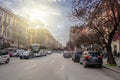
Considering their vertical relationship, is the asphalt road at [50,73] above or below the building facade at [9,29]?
below

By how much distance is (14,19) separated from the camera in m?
76.6

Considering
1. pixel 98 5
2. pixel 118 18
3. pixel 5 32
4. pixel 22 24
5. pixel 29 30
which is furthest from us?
pixel 29 30

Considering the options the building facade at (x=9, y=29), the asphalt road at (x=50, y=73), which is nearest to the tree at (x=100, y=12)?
the asphalt road at (x=50, y=73)

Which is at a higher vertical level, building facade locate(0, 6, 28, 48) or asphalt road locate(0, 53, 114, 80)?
building facade locate(0, 6, 28, 48)

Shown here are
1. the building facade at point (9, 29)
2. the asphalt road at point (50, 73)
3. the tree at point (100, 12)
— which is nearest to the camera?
the asphalt road at point (50, 73)

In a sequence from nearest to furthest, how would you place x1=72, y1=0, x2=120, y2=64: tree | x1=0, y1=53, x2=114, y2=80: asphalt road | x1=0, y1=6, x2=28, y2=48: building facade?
x1=0, y1=53, x2=114, y2=80: asphalt road, x1=72, y1=0, x2=120, y2=64: tree, x1=0, y1=6, x2=28, y2=48: building facade

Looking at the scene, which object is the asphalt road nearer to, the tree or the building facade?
the tree

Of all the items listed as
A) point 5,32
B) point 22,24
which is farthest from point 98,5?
point 22,24

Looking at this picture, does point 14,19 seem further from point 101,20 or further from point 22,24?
point 101,20

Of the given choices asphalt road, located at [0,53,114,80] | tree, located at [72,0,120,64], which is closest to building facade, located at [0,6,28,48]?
tree, located at [72,0,120,64]

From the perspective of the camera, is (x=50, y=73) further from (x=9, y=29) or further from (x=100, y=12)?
(x=9, y=29)

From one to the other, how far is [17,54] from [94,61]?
1436 inches

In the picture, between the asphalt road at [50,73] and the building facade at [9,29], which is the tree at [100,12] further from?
the building facade at [9,29]

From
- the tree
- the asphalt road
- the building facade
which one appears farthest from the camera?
the building facade
